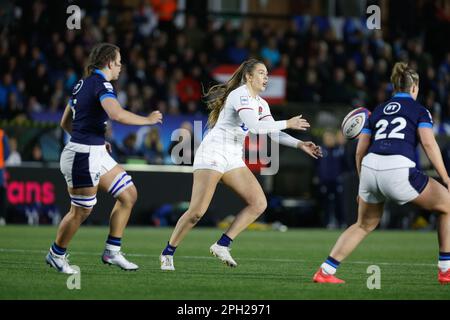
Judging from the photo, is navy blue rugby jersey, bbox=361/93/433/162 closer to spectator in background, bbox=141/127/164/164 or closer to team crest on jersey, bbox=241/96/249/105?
team crest on jersey, bbox=241/96/249/105

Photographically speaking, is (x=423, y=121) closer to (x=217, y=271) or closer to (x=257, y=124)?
(x=257, y=124)

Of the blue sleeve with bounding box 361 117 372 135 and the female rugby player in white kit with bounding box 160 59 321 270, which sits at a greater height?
the blue sleeve with bounding box 361 117 372 135

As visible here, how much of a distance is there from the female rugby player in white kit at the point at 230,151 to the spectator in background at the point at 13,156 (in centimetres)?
1053

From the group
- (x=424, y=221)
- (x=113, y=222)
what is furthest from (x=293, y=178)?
(x=113, y=222)

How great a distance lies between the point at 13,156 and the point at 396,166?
43.9ft

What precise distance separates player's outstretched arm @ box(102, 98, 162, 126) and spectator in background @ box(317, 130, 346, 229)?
13.5m

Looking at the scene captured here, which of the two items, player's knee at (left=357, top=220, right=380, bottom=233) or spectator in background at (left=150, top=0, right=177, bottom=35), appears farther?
spectator in background at (left=150, top=0, right=177, bottom=35)

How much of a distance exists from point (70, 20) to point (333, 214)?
741 centimetres

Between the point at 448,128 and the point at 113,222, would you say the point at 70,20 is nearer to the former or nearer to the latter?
the point at 448,128

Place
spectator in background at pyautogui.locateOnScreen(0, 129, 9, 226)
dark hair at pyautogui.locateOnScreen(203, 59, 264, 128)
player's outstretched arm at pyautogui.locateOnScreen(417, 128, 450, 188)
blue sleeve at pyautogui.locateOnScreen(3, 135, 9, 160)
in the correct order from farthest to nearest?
1. blue sleeve at pyautogui.locateOnScreen(3, 135, 9, 160)
2. spectator in background at pyautogui.locateOnScreen(0, 129, 9, 226)
3. dark hair at pyautogui.locateOnScreen(203, 59, 264, 128)
4. player's outstretched arm at pyautogui.locateOnScreen(417, 128, 450, 188)

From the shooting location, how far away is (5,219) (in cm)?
2075

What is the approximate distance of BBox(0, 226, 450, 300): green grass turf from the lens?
27.9 ft

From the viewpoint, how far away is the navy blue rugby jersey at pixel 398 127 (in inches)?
367

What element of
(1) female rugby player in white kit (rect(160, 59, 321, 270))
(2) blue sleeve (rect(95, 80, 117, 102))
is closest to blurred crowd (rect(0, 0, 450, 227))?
(1) female rugby player in white kit (rect(160, 59, 321, 270))
